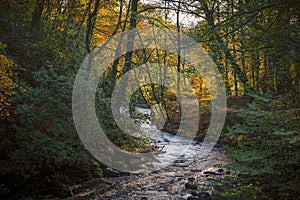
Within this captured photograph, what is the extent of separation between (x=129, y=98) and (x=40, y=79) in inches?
127

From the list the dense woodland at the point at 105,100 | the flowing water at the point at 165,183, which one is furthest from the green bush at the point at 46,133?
the flowing water at the point at 165,183

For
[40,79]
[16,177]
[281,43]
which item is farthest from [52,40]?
[281,43]

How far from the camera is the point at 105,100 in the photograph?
7262 mm

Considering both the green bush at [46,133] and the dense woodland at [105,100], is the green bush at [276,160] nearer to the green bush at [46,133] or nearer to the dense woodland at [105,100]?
the dense woodland at [105,100]

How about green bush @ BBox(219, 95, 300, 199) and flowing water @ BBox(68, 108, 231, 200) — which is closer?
green bush @ BBox(219, 95, 300, 199)

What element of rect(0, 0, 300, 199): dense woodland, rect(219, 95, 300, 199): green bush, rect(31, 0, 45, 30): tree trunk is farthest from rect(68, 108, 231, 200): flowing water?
rect(31, 0, 45, 30): tree trunk

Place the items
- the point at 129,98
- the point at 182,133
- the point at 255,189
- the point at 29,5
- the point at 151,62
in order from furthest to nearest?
the point at 182,133 < the point at 151,62 < the point at 129,98 < the point at 29,5 < the point at 255,189

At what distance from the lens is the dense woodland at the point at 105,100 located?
424cm

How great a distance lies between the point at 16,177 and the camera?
224 inches

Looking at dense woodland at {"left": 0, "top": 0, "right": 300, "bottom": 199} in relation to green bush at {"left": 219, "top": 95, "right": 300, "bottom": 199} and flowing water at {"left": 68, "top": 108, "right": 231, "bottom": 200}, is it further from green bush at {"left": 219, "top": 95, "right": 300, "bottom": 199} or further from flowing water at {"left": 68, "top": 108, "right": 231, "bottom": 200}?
flowing water at {"left": 68, "top": 108, "right": 231, "bottom": 200}

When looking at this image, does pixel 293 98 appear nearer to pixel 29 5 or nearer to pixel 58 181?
pixel 58 181

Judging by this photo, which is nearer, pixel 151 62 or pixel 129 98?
pixel 129 98

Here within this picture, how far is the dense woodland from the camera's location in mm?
4242

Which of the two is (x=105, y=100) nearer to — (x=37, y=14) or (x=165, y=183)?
(x=165, y=183)
